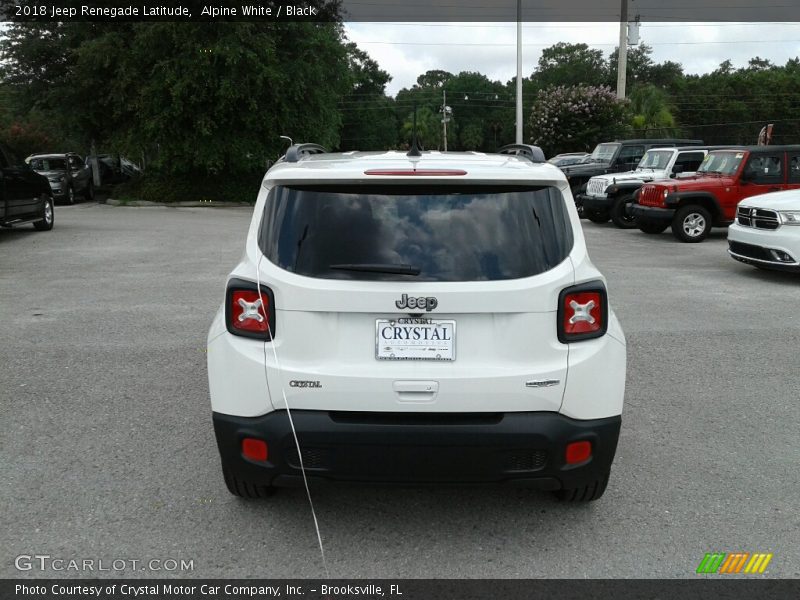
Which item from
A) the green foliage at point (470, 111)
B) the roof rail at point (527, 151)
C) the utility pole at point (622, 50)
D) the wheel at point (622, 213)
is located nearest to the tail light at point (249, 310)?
the roof rail at point (527, 151)

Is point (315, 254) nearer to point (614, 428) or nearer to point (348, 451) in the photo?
point (348, 451)

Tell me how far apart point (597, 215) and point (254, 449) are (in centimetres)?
1723

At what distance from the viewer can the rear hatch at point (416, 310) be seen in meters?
3.21

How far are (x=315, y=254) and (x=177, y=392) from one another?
286 centimetres

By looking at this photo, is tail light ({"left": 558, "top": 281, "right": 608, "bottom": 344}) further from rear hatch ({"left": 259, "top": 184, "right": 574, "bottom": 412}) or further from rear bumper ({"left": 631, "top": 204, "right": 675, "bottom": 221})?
rear bumper ({"left": 631, "top": 204, "right": 675, "bottom": 221})

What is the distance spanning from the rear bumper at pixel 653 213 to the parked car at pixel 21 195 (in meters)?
12.7

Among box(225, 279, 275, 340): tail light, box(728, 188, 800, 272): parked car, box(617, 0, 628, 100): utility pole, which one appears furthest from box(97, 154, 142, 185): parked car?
box(225, 279, 275, 340): tail light

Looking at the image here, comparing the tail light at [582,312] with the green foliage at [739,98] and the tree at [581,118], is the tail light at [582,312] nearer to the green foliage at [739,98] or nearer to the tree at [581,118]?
the tree at [581,118]

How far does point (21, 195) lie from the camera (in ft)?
49.7

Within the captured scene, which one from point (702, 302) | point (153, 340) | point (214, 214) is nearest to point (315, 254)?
point (153, 340)

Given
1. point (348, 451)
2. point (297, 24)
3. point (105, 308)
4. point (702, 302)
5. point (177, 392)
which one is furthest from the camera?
point (297, 24)

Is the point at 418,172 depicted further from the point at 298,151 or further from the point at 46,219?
the point at 46,219

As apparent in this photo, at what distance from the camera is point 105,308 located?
28.9 feet

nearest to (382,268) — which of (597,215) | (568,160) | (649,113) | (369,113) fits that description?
(597,215)
